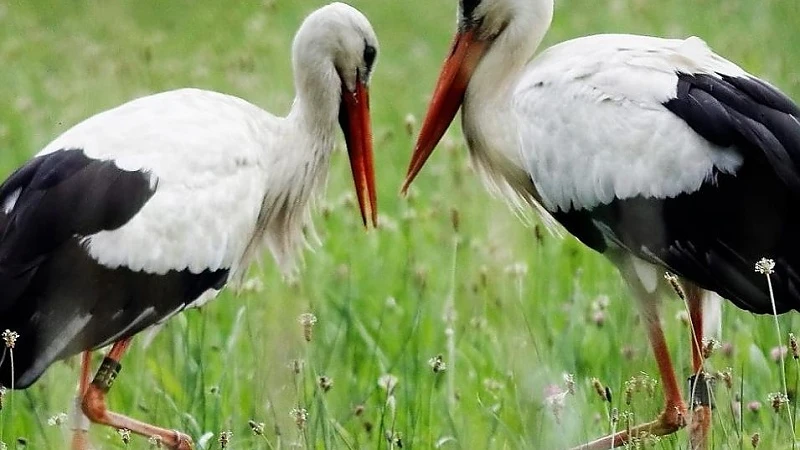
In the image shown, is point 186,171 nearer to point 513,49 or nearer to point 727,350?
point 513,49

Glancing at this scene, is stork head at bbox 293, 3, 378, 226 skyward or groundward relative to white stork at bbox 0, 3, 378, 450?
skyward

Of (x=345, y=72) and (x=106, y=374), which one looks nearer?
(x=106, y=374)

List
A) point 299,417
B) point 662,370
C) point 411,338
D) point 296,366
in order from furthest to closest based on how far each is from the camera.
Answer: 1. point 411,338
2. point 662,370
3. point 296,366
4. point 299,417

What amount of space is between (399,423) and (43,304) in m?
1.26

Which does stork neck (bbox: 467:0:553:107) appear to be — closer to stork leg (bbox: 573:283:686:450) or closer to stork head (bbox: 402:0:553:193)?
stork head (bbox: 402:0:553:193)

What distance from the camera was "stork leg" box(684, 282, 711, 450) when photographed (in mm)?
4992

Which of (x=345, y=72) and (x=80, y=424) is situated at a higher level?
(x=345, y=72)

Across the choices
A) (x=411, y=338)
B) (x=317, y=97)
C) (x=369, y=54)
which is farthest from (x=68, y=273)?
(x=411, y=338)

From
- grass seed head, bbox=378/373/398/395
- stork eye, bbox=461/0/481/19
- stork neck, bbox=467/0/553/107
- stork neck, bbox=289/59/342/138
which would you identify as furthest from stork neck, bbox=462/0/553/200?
grass seed head, bbox=378/373/398/395

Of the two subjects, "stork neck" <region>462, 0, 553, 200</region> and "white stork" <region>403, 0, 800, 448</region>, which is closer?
"white stork" <region>403, 0, 800, 448</region>

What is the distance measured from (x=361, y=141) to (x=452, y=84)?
365mm

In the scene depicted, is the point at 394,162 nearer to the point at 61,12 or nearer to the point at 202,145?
the point at 202,145

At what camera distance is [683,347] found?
5.75 metres

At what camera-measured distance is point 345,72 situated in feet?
17.8
